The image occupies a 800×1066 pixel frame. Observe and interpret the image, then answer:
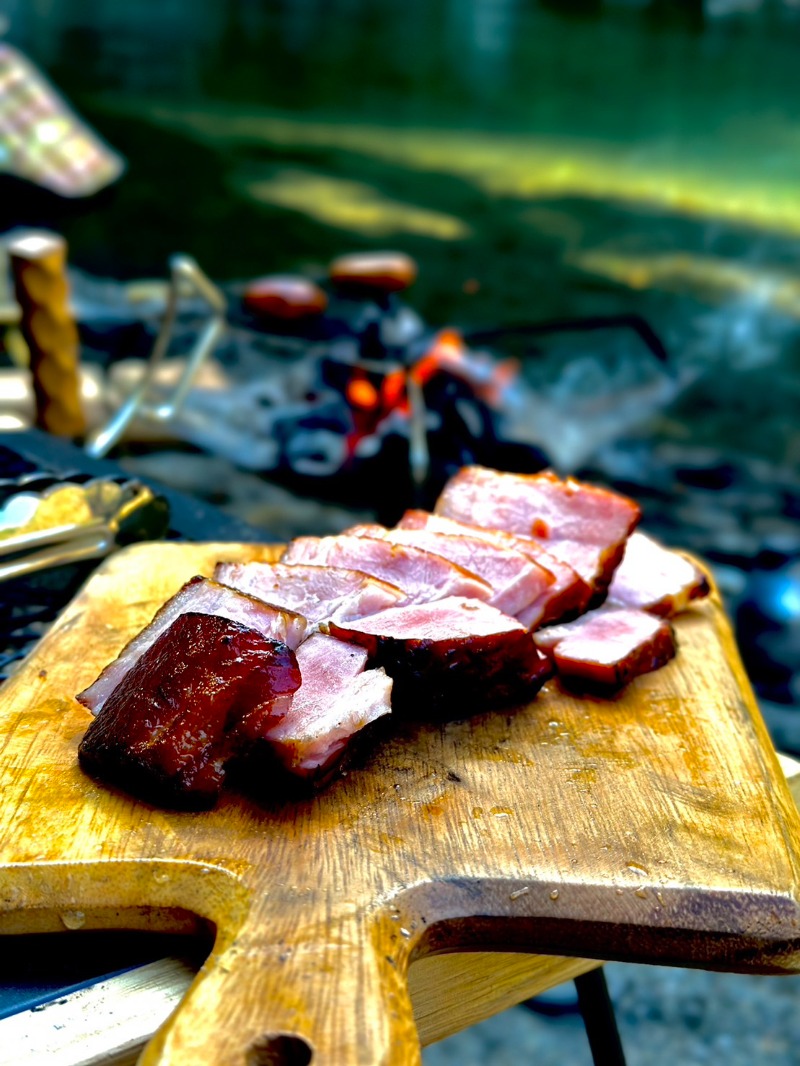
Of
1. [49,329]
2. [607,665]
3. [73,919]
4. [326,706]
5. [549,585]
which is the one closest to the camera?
[73,919]

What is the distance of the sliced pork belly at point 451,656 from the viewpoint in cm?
206

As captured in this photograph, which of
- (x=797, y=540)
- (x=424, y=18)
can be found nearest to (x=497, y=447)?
(x=797, y=540)

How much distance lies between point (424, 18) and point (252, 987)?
→ 2704 cm

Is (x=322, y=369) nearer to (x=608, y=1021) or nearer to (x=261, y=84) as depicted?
(x=608, y=1021)

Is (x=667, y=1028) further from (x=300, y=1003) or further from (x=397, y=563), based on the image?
(x=300, y=1003)

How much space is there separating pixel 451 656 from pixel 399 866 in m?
0.46

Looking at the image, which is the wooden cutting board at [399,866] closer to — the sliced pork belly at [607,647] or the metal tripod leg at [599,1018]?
the sliced pork belly at [607,647]

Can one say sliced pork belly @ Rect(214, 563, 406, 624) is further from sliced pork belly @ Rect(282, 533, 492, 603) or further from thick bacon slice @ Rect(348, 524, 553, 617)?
thick bacon slice @ Rect(348, 524, 553, 617)

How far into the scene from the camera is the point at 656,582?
2580mm

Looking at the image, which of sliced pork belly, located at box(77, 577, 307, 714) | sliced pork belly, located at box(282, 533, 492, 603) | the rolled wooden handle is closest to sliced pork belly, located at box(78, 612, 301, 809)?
sliced pork belly, located at box(77, 577, 307, 714)

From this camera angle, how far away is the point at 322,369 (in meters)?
6.43

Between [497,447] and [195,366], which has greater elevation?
[195,366]

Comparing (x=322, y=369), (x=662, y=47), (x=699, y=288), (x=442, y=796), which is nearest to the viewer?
(x=442, y=796)

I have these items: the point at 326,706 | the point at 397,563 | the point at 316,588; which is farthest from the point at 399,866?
the point at 397,563
